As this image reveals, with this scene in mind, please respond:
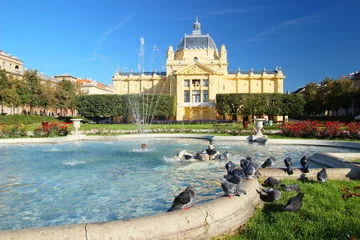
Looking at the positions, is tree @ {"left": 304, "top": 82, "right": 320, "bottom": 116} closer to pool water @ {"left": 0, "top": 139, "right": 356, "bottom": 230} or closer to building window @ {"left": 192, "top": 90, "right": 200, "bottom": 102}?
building window @ {"left": 192, "top": 90, "right": 200, "bottom": 102}

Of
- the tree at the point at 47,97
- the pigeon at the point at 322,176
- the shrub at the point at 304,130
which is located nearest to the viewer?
the pigeon at the point at 322,176

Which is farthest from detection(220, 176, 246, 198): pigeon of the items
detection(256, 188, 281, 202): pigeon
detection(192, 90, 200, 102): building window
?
detection(192, 90, 200, 102): building window

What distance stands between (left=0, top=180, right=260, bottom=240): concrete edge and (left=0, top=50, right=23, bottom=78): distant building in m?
70.7

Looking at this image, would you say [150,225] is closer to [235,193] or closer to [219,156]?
[235,193]

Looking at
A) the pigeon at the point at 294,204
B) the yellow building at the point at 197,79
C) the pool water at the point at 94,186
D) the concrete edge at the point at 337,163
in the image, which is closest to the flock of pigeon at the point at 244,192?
the pigeon at the point at 294,204

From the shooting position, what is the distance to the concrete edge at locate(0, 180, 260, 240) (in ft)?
11.3

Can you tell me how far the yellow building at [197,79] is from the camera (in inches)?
2272

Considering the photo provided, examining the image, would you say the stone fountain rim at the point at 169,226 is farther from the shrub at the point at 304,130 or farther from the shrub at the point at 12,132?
the shrub at the point at 12,132

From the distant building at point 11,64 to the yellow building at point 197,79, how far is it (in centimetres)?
2418

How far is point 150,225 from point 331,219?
279 centimetres

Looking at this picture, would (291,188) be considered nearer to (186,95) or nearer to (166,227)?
(166,227)

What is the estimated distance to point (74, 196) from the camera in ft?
22.8

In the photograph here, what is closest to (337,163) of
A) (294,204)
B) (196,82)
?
(294,204)

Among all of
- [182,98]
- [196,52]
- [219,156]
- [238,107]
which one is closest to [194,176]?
[219,156]
